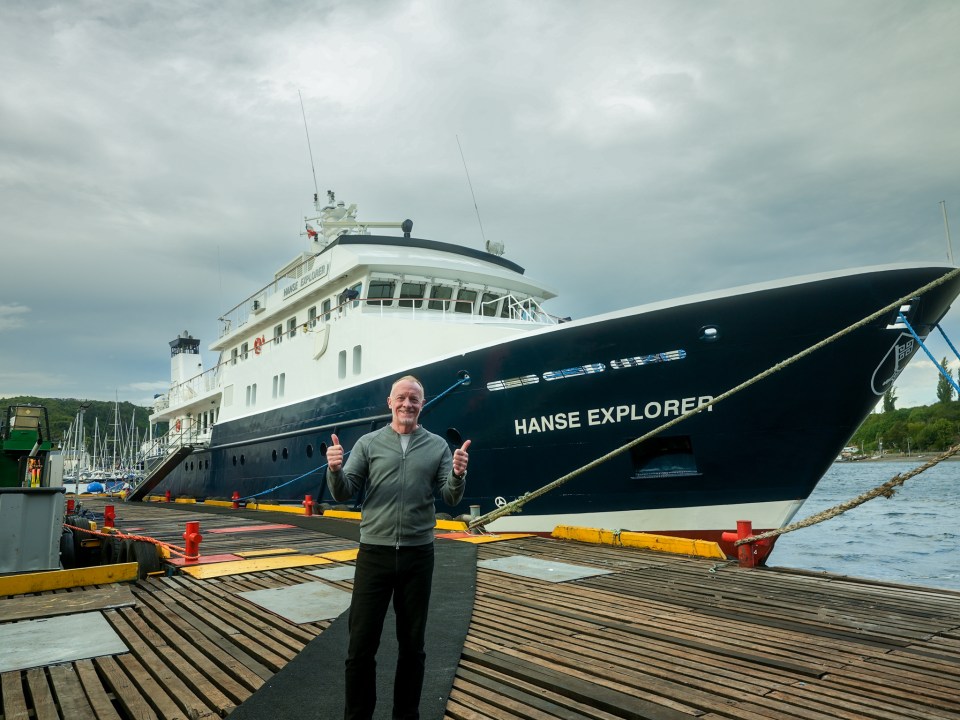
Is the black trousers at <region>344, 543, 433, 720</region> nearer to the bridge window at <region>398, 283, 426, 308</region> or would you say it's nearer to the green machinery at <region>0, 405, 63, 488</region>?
the green machinery at <region>0, 405, 63, 488</region>

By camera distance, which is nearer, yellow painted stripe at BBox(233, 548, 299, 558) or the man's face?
the man's face

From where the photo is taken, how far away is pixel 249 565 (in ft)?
24.5

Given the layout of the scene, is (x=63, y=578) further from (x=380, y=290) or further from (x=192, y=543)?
(x=380, y=290)

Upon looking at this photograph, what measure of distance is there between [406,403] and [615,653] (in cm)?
222

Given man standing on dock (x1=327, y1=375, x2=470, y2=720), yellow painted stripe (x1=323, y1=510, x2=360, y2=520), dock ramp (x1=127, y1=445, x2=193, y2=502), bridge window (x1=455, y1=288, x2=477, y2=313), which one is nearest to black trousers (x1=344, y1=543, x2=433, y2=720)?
man standing on dock (x1=327, y1=375, x2=470, y2=720)

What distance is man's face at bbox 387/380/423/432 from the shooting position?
309 cm

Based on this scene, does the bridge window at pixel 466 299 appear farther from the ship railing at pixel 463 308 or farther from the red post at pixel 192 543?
the red post at pixel 192 543

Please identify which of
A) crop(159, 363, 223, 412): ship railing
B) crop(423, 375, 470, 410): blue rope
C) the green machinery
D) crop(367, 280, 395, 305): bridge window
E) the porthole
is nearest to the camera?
the porthole

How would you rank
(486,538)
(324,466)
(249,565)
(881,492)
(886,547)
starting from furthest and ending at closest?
(886,547) < (324,466) < (486,538) < (249,565) < (881,492)

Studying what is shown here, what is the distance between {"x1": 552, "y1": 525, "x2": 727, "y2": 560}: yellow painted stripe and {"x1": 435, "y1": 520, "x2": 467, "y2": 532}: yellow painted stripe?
5.57 feet

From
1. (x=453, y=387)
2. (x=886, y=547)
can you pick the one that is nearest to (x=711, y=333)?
(x=453, y=387)

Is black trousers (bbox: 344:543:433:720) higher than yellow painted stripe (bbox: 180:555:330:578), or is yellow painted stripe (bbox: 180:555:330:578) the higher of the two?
black trousers (bbox: 344:543:433:720)

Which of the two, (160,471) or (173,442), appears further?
(173,442)

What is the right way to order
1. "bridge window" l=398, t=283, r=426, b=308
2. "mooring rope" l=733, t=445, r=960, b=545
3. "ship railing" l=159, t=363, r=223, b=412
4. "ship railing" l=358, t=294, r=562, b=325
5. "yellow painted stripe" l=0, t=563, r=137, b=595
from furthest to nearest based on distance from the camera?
1. "ship railing" l=159, t=363, r=223, b=412
2. "bridge window" l=398, t=283, r=426, b=308
3. "ship railing" l=358, t=294, r=562, b=325
4. "yellow painted stripe" l=0, t=563, r=137, b=595
5. "mooring rope" l=733, t=445, r=960, b=545
